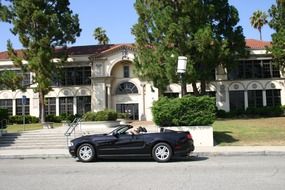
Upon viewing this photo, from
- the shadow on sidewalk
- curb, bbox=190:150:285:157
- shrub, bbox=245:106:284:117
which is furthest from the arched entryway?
curb, bbox=190:150:285:157

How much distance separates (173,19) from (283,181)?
3141 centimetres

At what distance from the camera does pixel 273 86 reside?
51812 millimetres

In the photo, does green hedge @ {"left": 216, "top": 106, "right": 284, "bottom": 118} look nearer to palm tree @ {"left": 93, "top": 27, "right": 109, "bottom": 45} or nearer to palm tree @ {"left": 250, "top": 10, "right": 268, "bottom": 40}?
palm tree @ {"left": 250, "top": 10, "right": 268, "bottom": 40}

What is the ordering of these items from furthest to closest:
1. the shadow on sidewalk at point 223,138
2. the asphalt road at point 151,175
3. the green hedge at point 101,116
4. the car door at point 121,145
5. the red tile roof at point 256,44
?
1. the red tile roof at point 256,44
2. the green hedge at point 101,116
3. the shadow on sidewalk at point 223,138
4. the car door at point 121,145
5. the asphalt road at point 151,175

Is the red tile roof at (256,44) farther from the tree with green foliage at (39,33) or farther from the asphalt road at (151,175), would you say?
the asphalt road at (151,175)

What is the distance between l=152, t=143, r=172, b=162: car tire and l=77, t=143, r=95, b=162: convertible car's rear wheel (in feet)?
7.35

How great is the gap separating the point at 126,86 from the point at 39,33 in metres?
12.7

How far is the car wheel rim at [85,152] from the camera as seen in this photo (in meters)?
15.9

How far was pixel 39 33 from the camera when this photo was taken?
46438 millimetres

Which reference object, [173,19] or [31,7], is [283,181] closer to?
[173,19]

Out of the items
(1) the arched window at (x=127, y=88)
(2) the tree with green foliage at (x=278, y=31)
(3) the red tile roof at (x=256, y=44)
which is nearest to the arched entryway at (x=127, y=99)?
(1) the arched window at (x=127, y=88)

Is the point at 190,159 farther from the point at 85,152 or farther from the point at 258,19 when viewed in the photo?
the point at 258,19

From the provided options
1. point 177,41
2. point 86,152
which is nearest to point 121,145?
point 86,152

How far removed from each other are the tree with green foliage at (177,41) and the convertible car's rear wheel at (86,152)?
23546 millimetres
